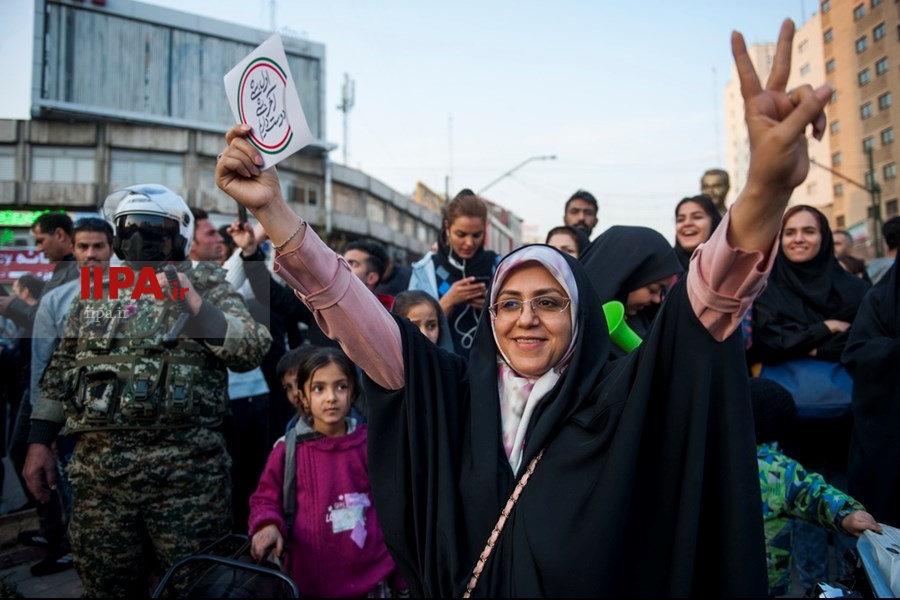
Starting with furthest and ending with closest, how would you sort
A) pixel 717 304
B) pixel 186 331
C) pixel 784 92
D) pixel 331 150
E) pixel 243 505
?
pixel 331 150 < pixel 243 505 < pixel 186 331 < pixel 717 304 < pixel 784 92

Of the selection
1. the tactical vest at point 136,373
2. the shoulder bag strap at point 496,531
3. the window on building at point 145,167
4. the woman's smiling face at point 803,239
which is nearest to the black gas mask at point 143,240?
the tactical vest at point 136,373

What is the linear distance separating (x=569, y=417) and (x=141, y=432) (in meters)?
1.83

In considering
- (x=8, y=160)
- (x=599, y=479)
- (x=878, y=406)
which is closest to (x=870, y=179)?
(x=878, y=406)

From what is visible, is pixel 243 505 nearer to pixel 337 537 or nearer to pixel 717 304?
pixel 337 537

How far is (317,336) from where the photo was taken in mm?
4246

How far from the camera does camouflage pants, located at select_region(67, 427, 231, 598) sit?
2494 mm

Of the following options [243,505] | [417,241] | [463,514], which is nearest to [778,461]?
[463,514]

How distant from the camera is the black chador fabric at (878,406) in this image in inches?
108

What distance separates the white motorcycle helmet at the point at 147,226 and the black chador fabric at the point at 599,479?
148 centimetres

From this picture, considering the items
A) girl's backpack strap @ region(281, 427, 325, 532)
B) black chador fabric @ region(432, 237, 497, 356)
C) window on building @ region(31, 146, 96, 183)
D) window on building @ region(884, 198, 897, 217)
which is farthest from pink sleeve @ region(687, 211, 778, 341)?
window on building @ region(884, 198, 897, 217)

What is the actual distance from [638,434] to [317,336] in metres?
3.05

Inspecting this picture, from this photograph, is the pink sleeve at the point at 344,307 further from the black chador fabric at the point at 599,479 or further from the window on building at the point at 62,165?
the window on building at the point at 62,165

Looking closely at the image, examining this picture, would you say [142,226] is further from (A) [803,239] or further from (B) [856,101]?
(B) [856,101]

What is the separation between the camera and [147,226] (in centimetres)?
272
